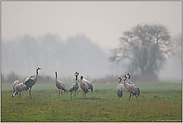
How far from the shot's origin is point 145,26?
174ft

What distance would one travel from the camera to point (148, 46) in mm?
53031

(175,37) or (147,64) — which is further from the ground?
(175,37)

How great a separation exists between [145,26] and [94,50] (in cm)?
4777

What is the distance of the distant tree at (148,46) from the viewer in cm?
5209

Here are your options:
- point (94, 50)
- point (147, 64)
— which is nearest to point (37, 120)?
point (147, 64)

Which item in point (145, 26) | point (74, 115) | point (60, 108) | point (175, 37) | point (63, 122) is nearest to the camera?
point (63, 122)

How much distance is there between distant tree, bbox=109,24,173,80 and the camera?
52.1 metres

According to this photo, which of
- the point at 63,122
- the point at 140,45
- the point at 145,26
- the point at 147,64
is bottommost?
the point at 63,122

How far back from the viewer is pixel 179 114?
577 inches

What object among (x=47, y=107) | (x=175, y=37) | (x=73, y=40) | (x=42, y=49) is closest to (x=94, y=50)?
(x=73, y=40)

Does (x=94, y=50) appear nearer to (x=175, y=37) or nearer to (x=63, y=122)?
(x=175, y=37)

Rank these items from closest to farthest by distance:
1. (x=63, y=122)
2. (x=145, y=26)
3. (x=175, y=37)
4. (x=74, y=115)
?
(x=63, y=122)
(x=74, y=115)
(x=145, y=26)
(x=175, y=37)

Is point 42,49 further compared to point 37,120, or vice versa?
point 42,49

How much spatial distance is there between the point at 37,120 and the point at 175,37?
56.2 meters
